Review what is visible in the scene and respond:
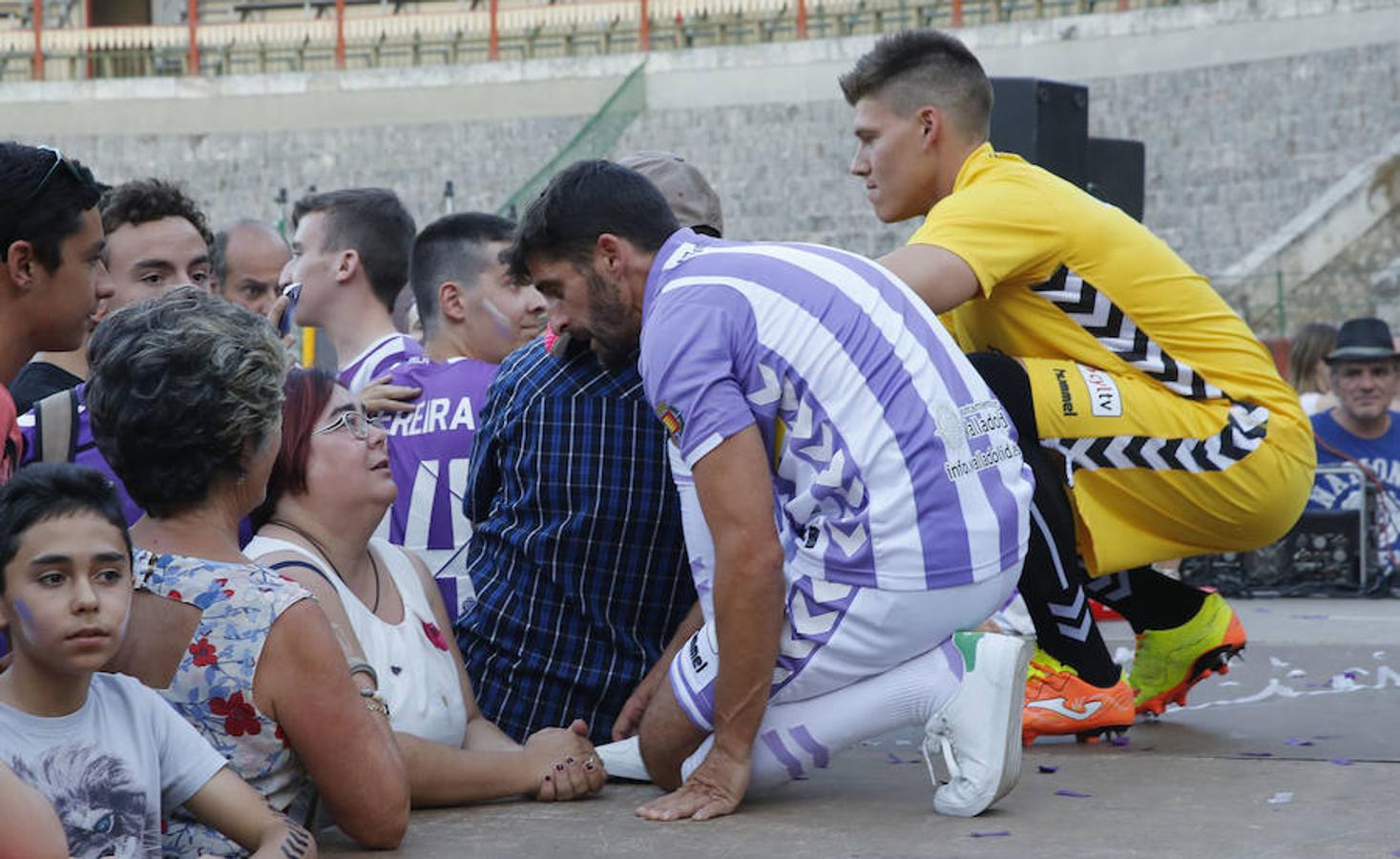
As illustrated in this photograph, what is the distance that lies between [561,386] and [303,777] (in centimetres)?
110

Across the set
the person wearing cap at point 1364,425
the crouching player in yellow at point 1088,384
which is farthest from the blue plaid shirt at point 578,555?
the person wearing cap at point 1364,425

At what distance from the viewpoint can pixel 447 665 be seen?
13.0 feet

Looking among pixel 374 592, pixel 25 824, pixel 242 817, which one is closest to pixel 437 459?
pixel 374 592

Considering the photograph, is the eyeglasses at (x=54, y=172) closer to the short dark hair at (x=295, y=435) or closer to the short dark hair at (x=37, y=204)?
the short dark hair at (x=37, y=204)

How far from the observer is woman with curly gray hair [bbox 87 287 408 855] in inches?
127

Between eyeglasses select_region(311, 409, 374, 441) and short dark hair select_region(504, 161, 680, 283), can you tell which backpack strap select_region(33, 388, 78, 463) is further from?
short dark hair select_region(504, 161, 680, 283)

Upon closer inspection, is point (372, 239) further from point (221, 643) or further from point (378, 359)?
point (221, 643)

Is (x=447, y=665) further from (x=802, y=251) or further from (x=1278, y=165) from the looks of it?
(x=1278, y=165)

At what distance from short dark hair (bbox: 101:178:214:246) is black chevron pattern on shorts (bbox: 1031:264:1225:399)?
2.17 meters

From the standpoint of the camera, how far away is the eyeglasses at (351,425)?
3.80 metres

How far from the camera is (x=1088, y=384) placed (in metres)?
4.53

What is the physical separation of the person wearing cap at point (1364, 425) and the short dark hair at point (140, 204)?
552 centimetres

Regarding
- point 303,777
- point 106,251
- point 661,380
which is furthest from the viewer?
point 106,251

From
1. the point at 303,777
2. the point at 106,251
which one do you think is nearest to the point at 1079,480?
the point at 303,777
